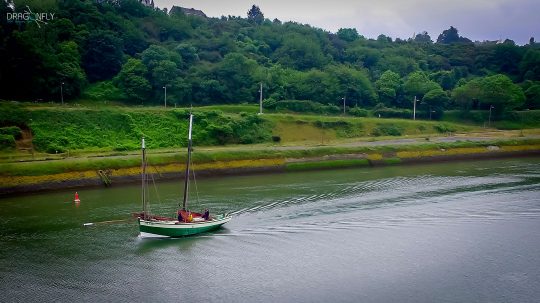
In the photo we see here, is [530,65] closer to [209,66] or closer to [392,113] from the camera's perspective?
[392,113]

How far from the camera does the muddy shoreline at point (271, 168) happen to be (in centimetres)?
5084

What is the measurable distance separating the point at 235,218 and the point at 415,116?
68.3 m

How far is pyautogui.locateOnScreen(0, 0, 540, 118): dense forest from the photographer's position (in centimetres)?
8062

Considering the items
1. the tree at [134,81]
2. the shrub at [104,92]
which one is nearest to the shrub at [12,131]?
the shrub at [104,92]

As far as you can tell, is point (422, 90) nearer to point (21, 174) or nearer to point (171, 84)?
point (171, 84)

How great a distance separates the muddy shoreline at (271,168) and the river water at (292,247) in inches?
59.6

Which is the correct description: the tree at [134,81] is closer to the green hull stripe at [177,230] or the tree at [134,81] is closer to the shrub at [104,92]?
the shrub at [104,92]

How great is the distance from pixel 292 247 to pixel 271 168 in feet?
92.2

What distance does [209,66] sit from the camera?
98938 millimetres

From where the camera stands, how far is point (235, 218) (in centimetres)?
4066

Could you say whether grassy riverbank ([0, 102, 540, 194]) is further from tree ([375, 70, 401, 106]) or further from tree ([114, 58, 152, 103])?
tree ([375, 70, 401, 106])

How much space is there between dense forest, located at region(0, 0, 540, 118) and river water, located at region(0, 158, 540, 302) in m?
35.8

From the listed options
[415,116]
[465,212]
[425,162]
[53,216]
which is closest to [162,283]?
[53,216]

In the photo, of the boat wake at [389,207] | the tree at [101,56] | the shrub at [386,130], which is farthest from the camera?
the tree at [101,56]
